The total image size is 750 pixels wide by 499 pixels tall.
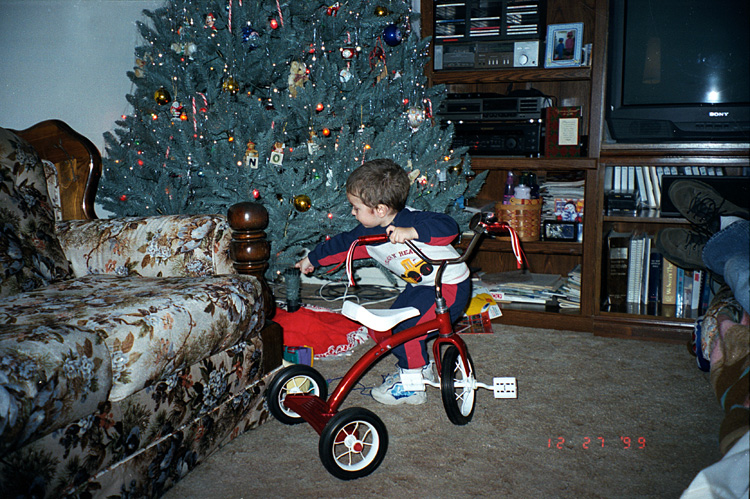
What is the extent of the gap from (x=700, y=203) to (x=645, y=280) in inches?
18.2

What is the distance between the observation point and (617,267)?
2.35m

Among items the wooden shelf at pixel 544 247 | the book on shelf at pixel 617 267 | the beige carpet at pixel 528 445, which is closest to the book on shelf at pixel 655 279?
the book on shelf at pixel 617 267

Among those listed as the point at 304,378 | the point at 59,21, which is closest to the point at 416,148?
the point at 304,378

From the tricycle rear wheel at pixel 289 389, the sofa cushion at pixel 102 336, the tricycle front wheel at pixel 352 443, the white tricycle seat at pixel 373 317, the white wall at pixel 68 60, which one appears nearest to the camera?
the sofa cushion at pixel 102 336

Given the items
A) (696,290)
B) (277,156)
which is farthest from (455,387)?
(696,290)

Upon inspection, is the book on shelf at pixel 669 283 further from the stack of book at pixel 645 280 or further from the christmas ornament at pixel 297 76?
the christmas ornament at pixel 297 76

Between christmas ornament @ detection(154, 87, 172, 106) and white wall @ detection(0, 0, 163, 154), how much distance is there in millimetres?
786

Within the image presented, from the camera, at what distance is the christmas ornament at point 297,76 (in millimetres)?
2199

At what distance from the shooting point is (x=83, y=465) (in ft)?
3.28

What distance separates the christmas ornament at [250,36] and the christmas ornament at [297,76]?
17 centimetres

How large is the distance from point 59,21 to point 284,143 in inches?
61.4

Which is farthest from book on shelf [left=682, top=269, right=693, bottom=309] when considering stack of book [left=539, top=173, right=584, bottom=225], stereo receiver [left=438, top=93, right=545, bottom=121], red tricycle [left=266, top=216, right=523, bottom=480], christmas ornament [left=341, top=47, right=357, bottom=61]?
christmas ornament [left=341, top=47, right=357, bottom=61]

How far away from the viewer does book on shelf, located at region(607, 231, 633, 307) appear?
2336 mm

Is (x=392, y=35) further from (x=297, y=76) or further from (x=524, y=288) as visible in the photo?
(x=524, y=288)
